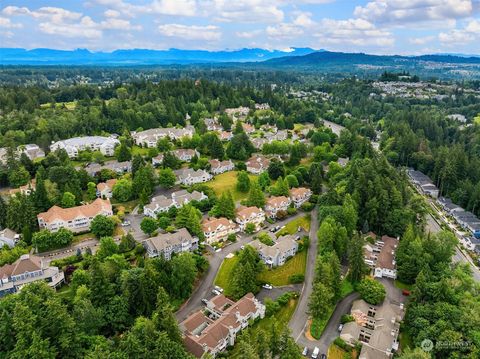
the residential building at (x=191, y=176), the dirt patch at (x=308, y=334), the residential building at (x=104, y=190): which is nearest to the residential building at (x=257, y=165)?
the residential building at (x=191, y=176)

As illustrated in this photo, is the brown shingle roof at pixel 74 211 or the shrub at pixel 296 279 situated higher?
the brown shingle roof at pixel 74 211

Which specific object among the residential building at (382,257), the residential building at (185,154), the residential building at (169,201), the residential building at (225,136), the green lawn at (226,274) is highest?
the residential building at (225,136)

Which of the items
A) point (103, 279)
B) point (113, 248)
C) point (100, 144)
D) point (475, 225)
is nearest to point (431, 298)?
point (475, 225)

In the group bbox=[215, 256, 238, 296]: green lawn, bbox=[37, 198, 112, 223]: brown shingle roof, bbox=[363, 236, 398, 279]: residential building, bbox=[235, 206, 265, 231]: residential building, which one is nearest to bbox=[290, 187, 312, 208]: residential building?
bbox=[235, 206, 265, 231]: residential building

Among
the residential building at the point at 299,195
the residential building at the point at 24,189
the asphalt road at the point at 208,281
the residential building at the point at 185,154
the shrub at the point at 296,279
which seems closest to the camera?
the asphalt road at the point at 208,281

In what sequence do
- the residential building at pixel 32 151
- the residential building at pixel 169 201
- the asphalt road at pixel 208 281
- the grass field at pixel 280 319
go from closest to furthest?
the grass field at pixel 280 319 → the asphalt road at pixel 208 281 → the residential building at pixel 169 201 → the residential building at pixel 32 151

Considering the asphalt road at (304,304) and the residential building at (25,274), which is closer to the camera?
the asphalt road at (304,304)

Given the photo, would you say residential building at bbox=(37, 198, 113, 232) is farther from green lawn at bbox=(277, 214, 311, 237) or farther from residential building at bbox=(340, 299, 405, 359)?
residential building at bbox=(340, 299, 405, 359)

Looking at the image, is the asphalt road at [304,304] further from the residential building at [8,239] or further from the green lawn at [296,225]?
the residential building at [8,239]
